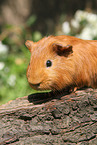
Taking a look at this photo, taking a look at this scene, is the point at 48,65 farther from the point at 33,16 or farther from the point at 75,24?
the point at 33,16

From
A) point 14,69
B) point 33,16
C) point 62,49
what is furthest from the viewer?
point 33,16

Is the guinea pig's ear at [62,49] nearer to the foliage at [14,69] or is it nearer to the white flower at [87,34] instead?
the foliage at [14,69]

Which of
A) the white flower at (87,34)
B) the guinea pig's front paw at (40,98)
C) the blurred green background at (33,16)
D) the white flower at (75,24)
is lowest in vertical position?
the guinea pig's front paw at (40,98)

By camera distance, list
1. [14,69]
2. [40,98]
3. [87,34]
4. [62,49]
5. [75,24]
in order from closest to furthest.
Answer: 1. [62,49]
2. [40,98]
3. [87,34]
4. [75,24]
5. [14,69]

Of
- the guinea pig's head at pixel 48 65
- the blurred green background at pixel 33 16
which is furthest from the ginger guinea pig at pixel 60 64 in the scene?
the blurred green background at pixel 33 16

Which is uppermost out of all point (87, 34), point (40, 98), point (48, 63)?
point (87, 34)

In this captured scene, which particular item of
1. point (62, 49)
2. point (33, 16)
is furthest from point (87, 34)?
point (33, 16)

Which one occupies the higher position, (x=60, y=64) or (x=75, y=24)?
(x=75, y=24)
